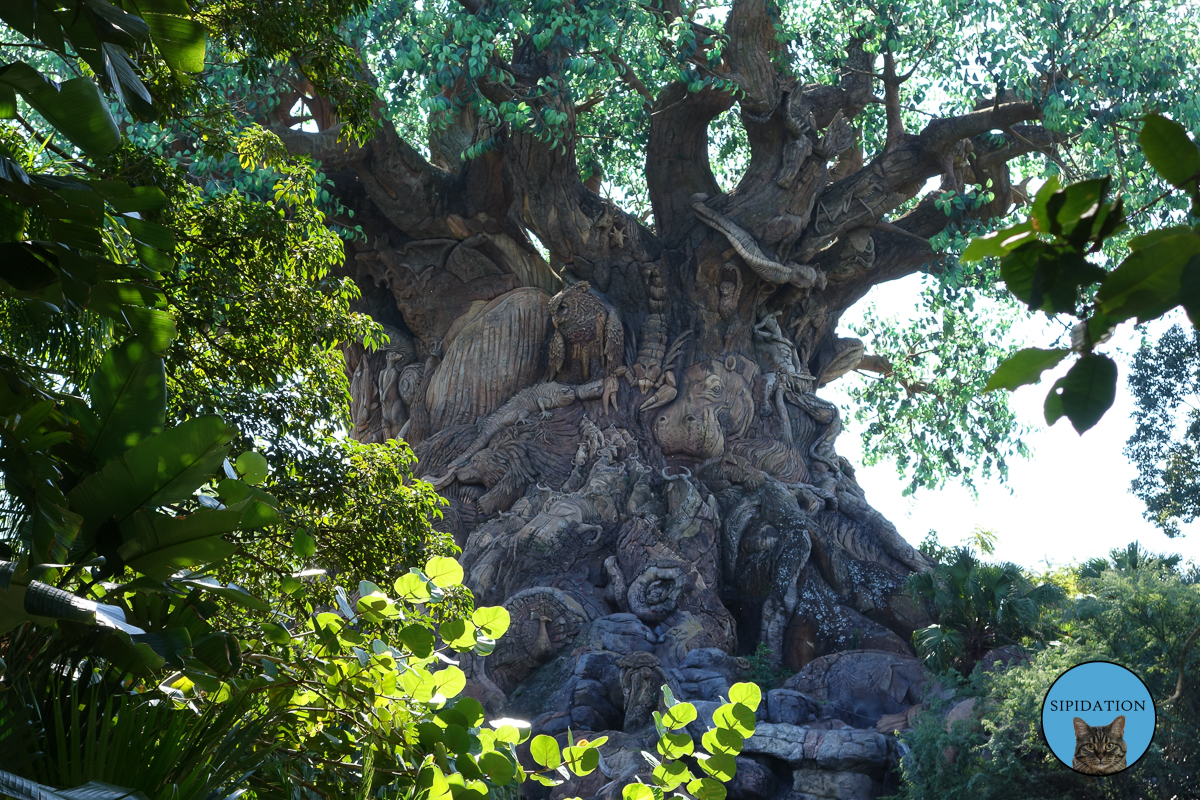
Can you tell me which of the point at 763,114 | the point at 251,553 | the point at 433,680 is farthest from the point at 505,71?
the point at 433,680

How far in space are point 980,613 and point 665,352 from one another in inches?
146

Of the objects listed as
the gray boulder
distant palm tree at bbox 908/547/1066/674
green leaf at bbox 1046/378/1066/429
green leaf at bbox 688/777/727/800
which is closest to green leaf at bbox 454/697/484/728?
green leaf at bbox 688/777/727/800

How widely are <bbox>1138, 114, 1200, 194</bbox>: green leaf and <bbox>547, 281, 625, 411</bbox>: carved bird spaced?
8.26 meters

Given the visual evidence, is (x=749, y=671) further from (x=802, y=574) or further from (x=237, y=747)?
(x=237, y=747)

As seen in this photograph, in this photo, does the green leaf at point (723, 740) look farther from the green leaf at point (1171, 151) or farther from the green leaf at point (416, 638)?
the green leaf at point (1171, 151)

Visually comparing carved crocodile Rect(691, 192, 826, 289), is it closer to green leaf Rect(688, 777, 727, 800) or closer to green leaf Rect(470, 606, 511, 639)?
green leaf Rect(470, 606, 511, 639)

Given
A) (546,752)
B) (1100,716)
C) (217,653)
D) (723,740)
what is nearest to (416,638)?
(546,752)

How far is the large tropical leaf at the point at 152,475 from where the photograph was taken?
1.62 metres

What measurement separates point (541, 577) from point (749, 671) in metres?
1.77

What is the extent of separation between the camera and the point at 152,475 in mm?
1628

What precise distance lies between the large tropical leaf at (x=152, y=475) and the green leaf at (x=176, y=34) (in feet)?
2.05

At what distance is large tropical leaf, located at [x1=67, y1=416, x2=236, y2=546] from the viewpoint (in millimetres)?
1616

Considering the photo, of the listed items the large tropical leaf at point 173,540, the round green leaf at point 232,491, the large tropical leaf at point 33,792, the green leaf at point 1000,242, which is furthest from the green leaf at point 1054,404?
the round green leaf at point 232,491

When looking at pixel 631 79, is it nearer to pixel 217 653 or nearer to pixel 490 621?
pixel 490 621
